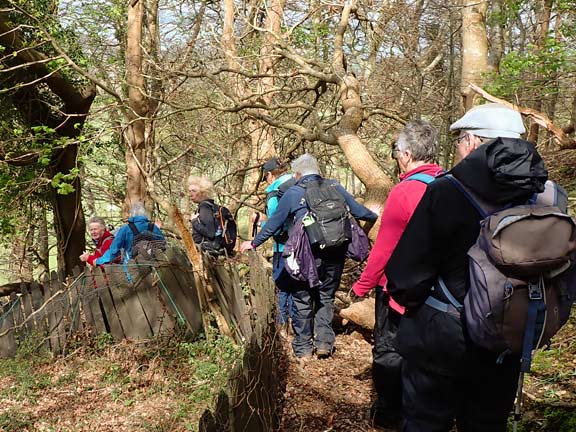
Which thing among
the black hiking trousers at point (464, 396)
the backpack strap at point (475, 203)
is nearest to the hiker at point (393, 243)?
the black hiking trousers at point (464, 396)

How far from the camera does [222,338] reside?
541 cm

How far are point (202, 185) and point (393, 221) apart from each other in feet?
10.9

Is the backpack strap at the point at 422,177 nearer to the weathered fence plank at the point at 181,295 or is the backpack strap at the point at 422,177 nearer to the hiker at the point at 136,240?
the weathered fence plank at the point at 181,295

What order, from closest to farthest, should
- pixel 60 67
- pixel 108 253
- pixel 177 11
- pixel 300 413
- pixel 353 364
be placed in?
1. pixel 300 413
2. pixel 353 364
3. pixel 108 253
4. pixel 60 67
5. pixel 177 11

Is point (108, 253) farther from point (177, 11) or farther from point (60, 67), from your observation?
point (177, 11)

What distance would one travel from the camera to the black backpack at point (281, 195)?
192 inches

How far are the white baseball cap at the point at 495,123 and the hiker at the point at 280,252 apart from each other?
2.70 meters

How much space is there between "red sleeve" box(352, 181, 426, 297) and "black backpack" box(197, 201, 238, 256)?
9.54 feet

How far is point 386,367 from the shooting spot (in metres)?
3.54

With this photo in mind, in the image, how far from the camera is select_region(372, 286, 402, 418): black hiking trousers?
139 inches

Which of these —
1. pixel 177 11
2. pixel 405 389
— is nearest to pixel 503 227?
pixel 405 389

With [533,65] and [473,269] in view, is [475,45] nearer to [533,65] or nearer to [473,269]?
[533,65]

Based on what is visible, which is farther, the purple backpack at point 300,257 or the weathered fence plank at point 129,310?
the weathered fence plank at point 129,310

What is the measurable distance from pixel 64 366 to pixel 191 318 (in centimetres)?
140
